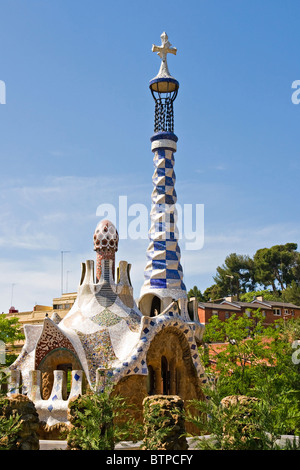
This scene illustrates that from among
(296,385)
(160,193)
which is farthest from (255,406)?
(160,193)

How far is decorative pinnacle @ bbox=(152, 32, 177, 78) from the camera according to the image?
1980 centimetres

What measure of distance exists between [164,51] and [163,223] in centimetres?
615

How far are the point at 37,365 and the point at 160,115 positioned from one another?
373 inches

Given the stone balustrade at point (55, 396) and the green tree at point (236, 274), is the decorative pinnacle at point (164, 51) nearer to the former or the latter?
the stone balustrade at point (55, 396)

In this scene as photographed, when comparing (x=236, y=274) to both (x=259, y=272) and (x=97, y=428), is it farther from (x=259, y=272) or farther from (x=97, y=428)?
(x=97, y=428)

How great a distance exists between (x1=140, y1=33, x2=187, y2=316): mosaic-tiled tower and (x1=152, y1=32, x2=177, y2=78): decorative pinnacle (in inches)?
4.1

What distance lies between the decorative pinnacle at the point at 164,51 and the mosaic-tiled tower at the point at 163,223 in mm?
104

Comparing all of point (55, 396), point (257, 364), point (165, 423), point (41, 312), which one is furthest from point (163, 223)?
point (41, 312)

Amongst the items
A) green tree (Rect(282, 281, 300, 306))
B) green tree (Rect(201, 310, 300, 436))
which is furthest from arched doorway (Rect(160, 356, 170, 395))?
green tree (Rect(282, 281, 300, 306))

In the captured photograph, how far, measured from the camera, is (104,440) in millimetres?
7586

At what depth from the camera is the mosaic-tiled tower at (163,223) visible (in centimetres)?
1791

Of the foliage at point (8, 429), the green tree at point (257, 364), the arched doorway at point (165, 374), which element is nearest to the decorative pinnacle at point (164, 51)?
the green tree at point (257, 364)

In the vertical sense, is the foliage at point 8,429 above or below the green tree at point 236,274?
below

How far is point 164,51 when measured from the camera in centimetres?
2009
